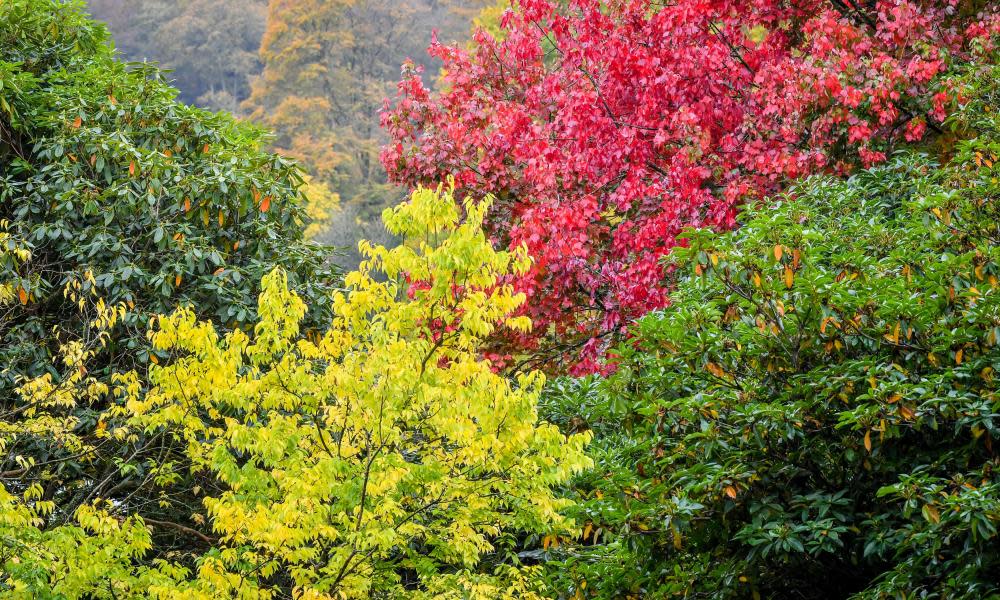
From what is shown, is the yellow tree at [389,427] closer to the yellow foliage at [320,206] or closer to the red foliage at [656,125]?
the red foliage at [656,125]

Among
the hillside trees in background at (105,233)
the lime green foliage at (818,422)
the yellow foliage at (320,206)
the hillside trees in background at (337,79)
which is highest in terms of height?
the lime green foliage at (818,422)

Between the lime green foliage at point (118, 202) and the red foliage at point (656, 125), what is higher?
the red foliage at point (656, 125)

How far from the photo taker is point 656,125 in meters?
9.90

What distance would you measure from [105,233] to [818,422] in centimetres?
690

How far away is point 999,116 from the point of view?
650 centimetres

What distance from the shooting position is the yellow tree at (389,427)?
19.2ft

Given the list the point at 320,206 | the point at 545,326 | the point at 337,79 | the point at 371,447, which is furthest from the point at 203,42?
the point at 371,447

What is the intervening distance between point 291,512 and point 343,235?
98.6ft

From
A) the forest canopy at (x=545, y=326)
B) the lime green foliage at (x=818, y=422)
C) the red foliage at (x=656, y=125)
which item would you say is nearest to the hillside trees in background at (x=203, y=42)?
the red foliage at (x=656, y=125)

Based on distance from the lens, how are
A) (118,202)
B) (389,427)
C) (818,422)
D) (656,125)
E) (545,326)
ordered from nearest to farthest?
(818,422) < (389,427) < (118,202) < (656,125) < (545,326)

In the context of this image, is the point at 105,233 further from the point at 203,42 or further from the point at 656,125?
the point at 203,42

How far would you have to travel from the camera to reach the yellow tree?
584 centimetres

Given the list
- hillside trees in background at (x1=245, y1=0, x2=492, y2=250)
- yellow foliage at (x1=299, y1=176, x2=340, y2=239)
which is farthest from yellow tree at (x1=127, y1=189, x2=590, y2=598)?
hillside trees in background at (x1=245, y1=0, x2=492, y2=250)

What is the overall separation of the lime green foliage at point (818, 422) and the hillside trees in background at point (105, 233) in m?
5.04
